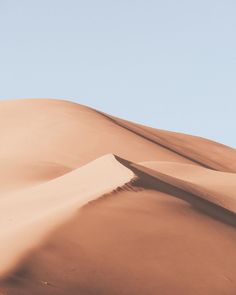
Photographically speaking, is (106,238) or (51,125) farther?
(51,125)

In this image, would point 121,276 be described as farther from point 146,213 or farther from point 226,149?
point 226,149

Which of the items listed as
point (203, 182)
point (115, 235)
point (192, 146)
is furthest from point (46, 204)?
point (192, 146)

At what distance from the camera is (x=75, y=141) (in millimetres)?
30438

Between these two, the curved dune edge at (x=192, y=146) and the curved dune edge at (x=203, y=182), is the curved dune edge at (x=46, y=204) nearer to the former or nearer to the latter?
the curved dune edge at (x=203, y=182)

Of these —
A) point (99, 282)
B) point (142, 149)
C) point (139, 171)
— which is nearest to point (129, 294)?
point (99, 282)

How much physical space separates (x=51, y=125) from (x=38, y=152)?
4.03 m

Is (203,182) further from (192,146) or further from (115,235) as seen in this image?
(192,146)

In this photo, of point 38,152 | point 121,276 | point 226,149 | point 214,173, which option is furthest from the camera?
point 226,149

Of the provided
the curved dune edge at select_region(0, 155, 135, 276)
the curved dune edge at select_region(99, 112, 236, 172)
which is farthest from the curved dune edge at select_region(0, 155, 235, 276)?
the curved dune edge at select_region(99, 112, 236, 172)

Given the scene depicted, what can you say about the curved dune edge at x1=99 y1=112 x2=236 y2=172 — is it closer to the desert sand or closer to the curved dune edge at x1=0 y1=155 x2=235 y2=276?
the desert sand

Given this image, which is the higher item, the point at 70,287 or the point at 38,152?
the point at 70,287

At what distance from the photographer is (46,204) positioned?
12.2 meters

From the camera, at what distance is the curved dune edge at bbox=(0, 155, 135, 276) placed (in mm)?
9219

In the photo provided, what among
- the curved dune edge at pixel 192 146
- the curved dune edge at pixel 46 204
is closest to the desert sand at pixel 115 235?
the curved dune edge at pixel 46 204
